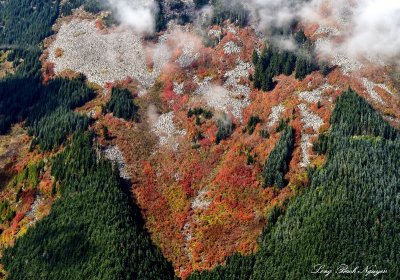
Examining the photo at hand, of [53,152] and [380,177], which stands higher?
[380,177]

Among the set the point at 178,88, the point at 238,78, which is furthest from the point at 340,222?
the point at 178,88

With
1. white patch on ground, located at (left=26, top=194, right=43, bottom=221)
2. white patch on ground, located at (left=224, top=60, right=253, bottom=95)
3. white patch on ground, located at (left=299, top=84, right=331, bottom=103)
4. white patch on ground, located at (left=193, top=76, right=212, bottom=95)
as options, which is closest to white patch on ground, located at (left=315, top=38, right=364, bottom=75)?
white patch on ground, located at (left=299, top=84, right=331, bottom=103)

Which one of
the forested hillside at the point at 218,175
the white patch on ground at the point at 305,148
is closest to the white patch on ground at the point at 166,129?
the forested hillside at the point at 218,175

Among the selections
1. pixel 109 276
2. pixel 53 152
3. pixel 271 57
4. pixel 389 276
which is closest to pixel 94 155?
pixel 53 152

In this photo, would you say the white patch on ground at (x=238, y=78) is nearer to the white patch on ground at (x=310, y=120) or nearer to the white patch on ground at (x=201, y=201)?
the white patch on ground at (x=310, y=120)

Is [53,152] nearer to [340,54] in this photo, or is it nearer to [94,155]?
[94,155]

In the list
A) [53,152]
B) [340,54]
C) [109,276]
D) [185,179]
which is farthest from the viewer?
[340,54]

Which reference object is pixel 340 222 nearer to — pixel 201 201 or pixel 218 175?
pixel 201 201
